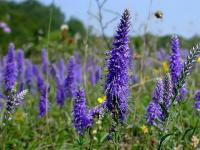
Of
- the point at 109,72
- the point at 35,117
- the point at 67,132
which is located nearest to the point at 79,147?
the point at 109,72

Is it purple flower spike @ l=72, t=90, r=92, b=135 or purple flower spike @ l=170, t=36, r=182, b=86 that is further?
purple flower spike @ l=170, t=36, r=182, b=86

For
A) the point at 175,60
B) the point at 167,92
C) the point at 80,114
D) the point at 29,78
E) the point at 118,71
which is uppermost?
the point at 29,78

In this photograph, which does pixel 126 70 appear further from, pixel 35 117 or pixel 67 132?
pixel 35 117

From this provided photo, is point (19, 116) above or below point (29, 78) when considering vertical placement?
below

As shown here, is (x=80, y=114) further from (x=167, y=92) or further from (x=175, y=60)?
(x=167, y=92)

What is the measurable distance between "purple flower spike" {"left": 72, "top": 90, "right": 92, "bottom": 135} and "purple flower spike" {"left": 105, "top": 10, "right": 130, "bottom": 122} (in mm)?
746

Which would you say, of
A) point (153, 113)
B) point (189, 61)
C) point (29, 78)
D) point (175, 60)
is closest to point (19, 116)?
point (29, 78)

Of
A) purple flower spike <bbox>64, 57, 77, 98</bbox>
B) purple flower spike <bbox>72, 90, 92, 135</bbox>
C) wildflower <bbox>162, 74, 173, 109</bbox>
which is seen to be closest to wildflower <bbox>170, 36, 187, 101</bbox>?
purple flower spike <bbox>72, 90, 92, 135</bbox>

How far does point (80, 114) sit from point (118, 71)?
3.12 ft

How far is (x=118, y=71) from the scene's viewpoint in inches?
139

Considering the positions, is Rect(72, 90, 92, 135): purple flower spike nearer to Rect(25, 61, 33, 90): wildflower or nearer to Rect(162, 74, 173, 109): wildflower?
Rect(162, 74, 173, 109): wildflower

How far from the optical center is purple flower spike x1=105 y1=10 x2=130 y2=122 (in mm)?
3486

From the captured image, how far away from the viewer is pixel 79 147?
4441 millimetres

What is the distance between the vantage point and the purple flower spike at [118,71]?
349 cm
